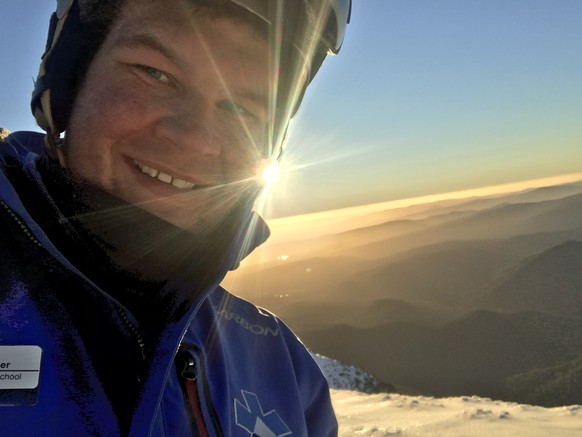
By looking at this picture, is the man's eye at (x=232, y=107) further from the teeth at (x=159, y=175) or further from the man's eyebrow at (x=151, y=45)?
the teeth at (x=159, y=175)

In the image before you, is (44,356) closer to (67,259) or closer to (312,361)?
(67,259)

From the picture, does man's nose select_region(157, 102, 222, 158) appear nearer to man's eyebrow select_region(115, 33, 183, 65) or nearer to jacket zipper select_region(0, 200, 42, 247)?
man's eyebrow select_region(115, 33, 183, 65)

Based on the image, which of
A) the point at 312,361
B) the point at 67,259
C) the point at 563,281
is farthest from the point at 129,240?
the point at 563,281

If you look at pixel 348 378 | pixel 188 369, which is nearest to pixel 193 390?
pixel 188 369

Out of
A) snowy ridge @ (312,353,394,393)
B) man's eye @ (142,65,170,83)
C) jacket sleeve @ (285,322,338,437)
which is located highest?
man's eye @ (142,65,170,83)

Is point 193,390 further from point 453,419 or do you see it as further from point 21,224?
point 453,419

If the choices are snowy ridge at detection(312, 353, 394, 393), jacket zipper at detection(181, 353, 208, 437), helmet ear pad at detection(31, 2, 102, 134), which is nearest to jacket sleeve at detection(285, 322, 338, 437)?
jacket zipper at detection(181, 353, 208, 437)
